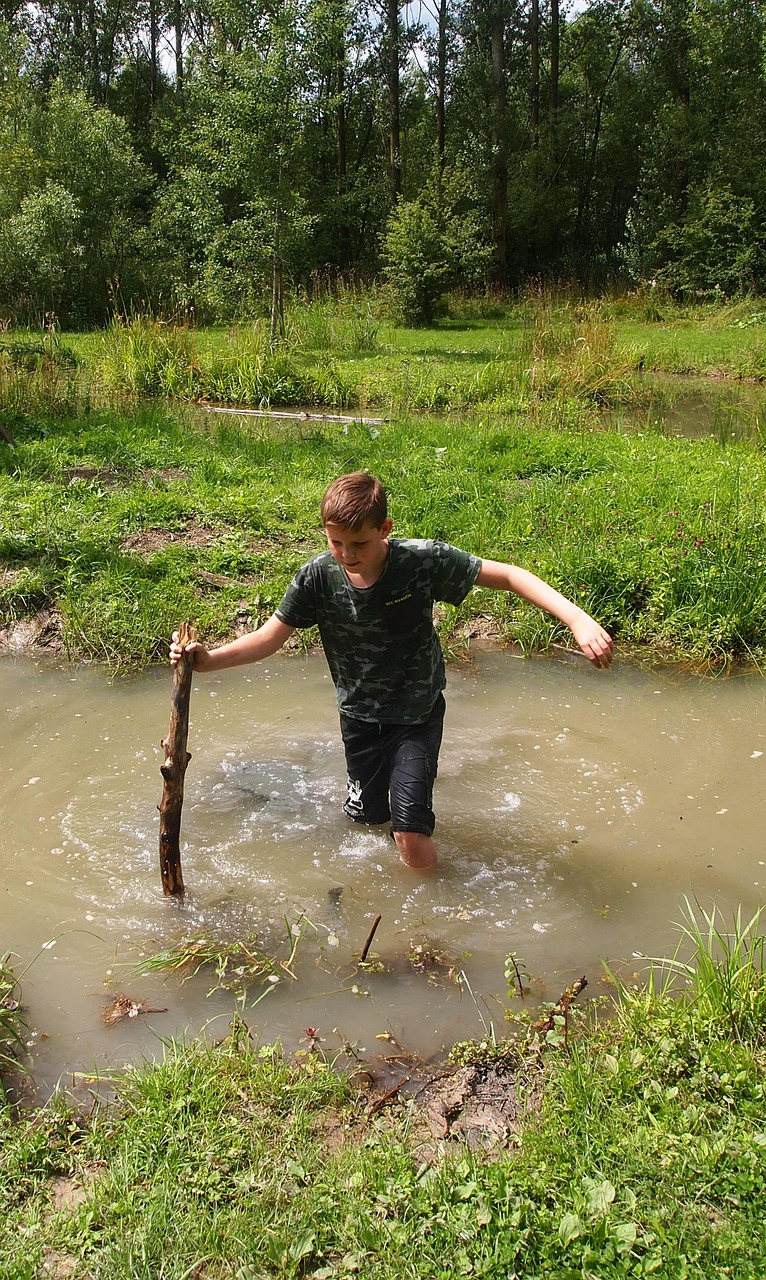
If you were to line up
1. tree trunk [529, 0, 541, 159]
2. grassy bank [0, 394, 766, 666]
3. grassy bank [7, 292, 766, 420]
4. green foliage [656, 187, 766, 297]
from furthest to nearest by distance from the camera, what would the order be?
tree trunk [529, 0, 541, 159] < green foliage [656, 187, 766, 297] < grassy bank [7, 292, 766, 420] < grassy bank [0, 394, 766, 666]

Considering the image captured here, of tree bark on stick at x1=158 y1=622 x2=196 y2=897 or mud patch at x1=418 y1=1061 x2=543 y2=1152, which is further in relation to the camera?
tree bark on stick at x1=158 y1=622 x2=196 y2=897

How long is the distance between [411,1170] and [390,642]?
1911mm

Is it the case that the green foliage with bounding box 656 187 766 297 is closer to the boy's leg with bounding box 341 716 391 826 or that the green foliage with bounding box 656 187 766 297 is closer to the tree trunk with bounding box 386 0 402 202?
the tree trunk with bounding box 386 0 402 202

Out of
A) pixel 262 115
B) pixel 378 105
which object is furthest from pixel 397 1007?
pixel 378 105

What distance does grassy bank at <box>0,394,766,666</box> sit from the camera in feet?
20.8

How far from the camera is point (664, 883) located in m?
3.98

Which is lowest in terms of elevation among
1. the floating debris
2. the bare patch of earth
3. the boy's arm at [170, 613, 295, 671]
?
the floating debris

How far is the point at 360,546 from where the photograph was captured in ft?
11.5

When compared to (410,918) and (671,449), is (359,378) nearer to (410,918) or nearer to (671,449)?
(671,449)

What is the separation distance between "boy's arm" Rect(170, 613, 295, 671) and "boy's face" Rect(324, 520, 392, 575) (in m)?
0.43

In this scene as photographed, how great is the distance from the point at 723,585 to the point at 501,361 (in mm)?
8586

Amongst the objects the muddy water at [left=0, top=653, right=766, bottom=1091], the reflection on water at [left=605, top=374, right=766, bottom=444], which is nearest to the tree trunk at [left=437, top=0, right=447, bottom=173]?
the reflection on water at [left=605, top=374, right=766, bottom=444]

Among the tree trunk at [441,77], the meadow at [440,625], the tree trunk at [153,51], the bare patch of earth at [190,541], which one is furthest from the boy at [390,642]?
the tree trunk at [153,51]

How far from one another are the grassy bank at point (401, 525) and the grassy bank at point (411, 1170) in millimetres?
3650
